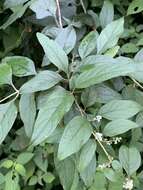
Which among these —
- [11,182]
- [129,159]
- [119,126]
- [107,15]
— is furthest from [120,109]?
[11,182]

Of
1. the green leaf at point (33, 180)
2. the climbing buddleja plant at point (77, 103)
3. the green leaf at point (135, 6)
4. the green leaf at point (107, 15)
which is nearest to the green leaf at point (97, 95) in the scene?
the climbing buddleja plant at point (77, 103)

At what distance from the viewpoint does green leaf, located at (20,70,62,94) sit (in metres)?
0.88

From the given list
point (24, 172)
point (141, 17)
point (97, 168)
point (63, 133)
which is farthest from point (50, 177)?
point (141, 17)

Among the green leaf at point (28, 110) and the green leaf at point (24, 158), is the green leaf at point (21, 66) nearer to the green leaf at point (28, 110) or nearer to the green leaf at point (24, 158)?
the green leaf at point (28, 110)

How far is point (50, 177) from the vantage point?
1.32 m

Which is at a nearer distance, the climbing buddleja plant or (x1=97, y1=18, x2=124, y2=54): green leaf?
the climbing buddleja plant

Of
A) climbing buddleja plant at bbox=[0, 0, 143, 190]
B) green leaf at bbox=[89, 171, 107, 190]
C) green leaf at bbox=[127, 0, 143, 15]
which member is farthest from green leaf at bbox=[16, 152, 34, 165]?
green leaf at bbox=[127, 0, 143, 15]

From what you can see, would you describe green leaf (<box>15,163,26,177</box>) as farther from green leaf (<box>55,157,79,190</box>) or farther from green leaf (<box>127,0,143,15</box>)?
green leaf (<box>127,0,143,15</box>)

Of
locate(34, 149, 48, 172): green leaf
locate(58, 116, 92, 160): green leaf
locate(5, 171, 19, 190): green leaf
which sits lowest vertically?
locate(34, 149, 48, 172): green leaf

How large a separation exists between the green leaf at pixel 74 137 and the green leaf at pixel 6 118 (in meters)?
0.12

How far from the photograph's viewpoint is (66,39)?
3.34ft

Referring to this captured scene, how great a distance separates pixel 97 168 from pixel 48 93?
0.68 feet

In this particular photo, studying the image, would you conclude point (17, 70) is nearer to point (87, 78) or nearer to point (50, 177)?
point (87, 78)

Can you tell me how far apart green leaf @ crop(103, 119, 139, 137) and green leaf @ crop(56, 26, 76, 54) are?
22 centimetres
